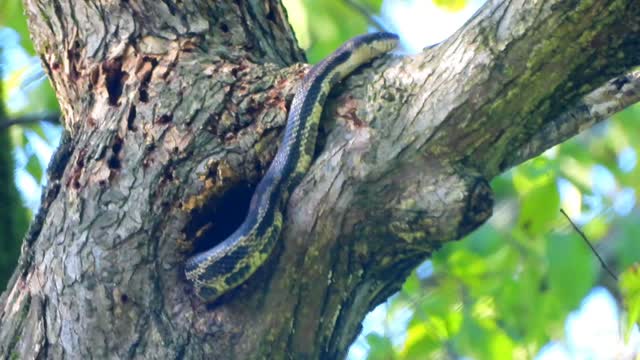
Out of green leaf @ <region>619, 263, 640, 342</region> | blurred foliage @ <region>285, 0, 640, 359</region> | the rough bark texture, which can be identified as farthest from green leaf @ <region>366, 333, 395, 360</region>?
green leaf @ <region>619, 263, 640, 342</region>

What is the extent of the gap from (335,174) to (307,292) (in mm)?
304

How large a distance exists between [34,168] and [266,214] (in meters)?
0.91

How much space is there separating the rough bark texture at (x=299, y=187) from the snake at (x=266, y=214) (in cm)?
4

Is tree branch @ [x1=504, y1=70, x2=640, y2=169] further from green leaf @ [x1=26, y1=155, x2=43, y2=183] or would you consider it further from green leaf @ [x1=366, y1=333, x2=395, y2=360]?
green leaf @ [x1=26, y1=155, x2=43, y2=183]

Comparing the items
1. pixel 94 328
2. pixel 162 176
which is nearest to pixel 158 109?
pixel 162 176

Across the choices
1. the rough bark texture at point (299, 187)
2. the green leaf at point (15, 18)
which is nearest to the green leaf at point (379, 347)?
the rough bark texture at point (299, 187)

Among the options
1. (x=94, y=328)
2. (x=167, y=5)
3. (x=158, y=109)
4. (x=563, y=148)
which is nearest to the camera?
(x=94, y=328)

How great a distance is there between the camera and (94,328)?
7.61 ft

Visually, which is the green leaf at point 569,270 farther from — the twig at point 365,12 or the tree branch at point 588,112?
the twig at point 365,12

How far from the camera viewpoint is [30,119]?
9.21 feet

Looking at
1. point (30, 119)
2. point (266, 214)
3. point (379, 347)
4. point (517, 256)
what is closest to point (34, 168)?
point (30, 119)

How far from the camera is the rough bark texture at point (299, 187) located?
2.29 meters

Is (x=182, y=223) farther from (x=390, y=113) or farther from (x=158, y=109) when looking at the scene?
(x=390, y=113)

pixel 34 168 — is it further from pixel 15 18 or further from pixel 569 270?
pixel 569 270
